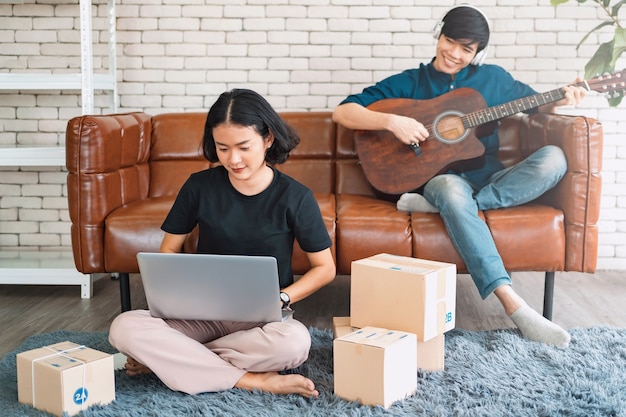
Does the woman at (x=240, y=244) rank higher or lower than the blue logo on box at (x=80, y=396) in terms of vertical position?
higher

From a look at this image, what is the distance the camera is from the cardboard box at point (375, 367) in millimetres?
1896

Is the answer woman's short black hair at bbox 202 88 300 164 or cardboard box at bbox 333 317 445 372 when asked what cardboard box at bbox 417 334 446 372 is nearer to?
cardboard box at bbox 333 317 445 372

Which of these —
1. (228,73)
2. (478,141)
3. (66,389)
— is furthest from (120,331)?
(228,73)

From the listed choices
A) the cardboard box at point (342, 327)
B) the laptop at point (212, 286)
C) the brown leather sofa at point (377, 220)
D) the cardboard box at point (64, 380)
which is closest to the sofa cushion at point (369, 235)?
the brown leather sofa at point (377, 220)

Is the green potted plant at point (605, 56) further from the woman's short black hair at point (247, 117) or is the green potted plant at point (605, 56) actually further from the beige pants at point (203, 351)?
the beige pants at point (203, 351)

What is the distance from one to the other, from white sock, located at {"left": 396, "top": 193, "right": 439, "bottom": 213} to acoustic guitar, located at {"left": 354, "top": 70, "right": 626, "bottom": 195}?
0.13 m

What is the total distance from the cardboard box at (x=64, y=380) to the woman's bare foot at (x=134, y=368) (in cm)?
16

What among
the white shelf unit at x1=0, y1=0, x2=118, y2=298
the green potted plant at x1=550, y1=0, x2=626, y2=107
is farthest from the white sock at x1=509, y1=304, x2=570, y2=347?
the white shelf unit at x1=0, y1=0, x2=118, y2=298

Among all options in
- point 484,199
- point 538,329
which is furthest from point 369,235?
point 538,329

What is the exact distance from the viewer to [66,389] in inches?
72.4

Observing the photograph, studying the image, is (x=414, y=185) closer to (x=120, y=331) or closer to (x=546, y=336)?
(x=546, y=336)

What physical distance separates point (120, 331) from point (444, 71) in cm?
178

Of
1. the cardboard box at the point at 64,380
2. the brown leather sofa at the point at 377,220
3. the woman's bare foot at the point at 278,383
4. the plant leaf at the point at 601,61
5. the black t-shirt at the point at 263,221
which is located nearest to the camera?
the cardboard box at the point at 64,380

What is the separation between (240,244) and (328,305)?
99 cm
